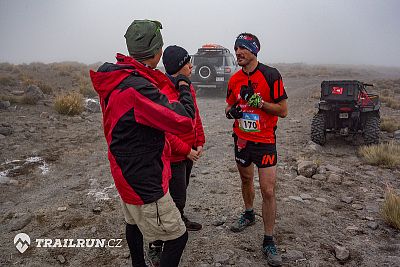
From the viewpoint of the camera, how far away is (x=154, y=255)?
3064 millimetres

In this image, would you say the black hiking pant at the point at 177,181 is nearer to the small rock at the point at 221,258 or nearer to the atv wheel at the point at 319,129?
the small rock at the point at 221,258

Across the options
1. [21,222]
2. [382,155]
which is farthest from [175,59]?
[382,155]

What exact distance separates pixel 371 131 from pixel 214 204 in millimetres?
4391

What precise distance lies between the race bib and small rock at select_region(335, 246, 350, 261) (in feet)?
4.79

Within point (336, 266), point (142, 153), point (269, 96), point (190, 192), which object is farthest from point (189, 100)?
point (190, 192)

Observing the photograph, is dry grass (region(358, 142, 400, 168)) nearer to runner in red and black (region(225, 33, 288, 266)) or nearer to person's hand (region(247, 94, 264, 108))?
runner in red and black (region(225, 33, 288, 266))

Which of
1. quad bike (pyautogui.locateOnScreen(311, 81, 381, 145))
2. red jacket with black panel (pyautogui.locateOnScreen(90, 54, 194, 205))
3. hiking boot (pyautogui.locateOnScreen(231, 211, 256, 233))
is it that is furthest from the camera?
quad bike (pyautogui.locateOnScreen(311, 81, 381, 145))

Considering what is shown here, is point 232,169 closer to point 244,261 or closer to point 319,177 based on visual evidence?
point 319,177

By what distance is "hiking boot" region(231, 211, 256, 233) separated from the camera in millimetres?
3635

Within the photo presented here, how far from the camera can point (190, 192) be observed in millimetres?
4742

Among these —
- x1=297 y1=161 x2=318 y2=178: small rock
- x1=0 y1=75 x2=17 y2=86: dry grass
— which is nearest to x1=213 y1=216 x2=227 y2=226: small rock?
x1=297 y1=161 x2=318 y2=178: small rock

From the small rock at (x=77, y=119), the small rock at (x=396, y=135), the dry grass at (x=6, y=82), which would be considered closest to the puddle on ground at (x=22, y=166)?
the small rock at (x=77, y=119)

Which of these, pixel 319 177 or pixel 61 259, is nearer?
pixel 61 259

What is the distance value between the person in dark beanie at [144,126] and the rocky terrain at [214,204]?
4.09ft
